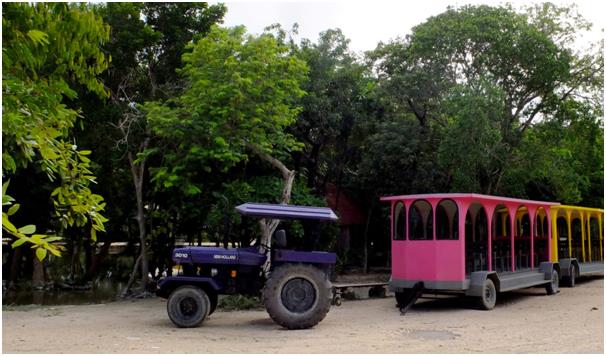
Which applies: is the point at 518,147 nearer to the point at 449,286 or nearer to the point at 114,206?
the point at 449,286

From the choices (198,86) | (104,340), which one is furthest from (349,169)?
(104,340)

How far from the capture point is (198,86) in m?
13.9

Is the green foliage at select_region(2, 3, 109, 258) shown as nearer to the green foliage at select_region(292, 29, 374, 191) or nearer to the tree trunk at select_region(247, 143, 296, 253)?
the tree trunk at select_region(247, 143, 296, 253)

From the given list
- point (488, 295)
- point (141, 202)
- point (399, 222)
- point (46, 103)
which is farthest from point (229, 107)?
point (46, 103)

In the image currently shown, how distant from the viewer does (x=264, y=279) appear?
11.0 metres

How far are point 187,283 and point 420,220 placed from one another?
487cm

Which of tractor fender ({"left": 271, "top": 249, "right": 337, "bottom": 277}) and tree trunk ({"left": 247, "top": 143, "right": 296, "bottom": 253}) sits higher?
tree trunk ({"left": 247, "top": 143, "right": 296, "bottom": 253})

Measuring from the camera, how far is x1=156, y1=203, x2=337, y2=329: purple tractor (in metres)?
10.2

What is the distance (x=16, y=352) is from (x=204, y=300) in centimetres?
→ 325

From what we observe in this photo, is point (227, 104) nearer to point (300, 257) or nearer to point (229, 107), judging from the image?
point (229, 107)

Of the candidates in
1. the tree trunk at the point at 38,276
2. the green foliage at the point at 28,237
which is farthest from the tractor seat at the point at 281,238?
the tree trunk at the point at 38,276

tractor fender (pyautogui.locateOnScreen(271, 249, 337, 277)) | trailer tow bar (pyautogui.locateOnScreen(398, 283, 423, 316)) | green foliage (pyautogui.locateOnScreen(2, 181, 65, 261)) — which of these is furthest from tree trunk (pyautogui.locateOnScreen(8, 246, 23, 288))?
green foliage (pyautogui.locateOnScreen(2, 181, 65, 261))

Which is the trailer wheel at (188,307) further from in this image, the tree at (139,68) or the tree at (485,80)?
the tree at (485,80)

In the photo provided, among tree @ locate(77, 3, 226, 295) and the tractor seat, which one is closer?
the tractor seat
